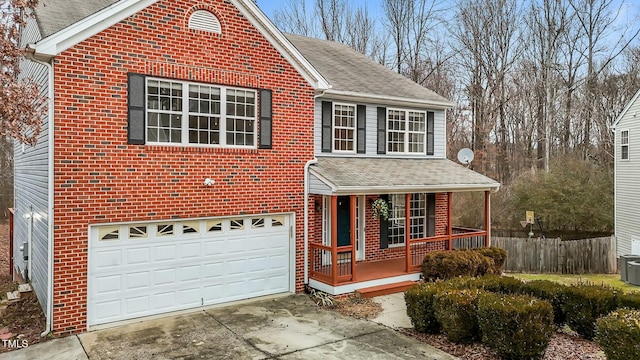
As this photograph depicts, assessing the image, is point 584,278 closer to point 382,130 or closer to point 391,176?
point 391,176

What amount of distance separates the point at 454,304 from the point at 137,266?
6341mm

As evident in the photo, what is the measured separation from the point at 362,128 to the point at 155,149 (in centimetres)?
623

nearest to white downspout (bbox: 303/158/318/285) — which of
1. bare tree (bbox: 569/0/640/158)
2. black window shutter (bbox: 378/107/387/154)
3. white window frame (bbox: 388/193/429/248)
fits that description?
black window shutter (bbox: 378/107/387/154)

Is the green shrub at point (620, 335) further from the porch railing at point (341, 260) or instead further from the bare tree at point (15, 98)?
the bare tree at point (15, 98)

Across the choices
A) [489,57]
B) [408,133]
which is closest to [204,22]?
[408,133]

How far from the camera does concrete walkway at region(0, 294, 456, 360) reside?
743 centimetres

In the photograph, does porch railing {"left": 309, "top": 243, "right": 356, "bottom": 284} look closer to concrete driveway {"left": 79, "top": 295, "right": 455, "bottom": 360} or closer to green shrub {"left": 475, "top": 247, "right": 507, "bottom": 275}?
concrete driveway {"left": 79, "top": 295, "right": 455, "bottom": 360}

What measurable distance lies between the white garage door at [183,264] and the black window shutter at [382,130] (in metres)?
4.16

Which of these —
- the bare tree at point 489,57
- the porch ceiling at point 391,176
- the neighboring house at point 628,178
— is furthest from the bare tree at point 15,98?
the bare tree at point 489,57

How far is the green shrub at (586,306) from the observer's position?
7.86 metres

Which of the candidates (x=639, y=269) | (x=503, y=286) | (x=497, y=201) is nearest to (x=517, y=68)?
(x=497, y=201)

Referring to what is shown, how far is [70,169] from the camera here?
8.34m

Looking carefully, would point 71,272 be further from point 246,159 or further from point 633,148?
point 633,148

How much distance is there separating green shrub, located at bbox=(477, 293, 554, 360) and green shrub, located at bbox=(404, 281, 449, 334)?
1.24 m
